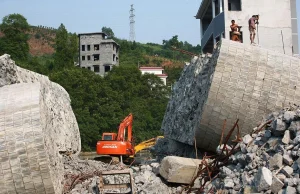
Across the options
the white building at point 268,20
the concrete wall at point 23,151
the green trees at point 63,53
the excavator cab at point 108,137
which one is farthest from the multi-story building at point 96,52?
the concrete wall at point 23,151

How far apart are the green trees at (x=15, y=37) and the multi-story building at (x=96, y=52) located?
732 centimetres

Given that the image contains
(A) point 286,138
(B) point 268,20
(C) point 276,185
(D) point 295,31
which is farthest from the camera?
(D) point 295,31

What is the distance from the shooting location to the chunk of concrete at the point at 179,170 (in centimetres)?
874

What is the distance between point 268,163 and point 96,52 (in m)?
47.5

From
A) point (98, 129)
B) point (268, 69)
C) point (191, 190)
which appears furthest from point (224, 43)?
point (98, 129)

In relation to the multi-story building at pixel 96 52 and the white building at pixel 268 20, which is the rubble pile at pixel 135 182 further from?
the multi-story building at pixel 96 52

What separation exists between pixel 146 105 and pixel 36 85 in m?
30.4

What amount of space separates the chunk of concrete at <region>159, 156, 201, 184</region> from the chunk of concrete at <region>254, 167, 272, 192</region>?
2188mm

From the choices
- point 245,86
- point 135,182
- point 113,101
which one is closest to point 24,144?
point 135,182

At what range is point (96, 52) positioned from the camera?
53.3m

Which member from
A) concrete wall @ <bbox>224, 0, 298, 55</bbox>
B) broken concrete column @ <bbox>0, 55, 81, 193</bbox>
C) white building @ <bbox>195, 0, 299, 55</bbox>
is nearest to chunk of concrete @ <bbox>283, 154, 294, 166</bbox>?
broken concrete column @ <bbox>0, 55, 81, 193</bbox>

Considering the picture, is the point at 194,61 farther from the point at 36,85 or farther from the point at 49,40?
the point at 49,40

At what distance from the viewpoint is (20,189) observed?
7.65 meters

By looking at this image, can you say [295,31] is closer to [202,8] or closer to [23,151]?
[202,8]
